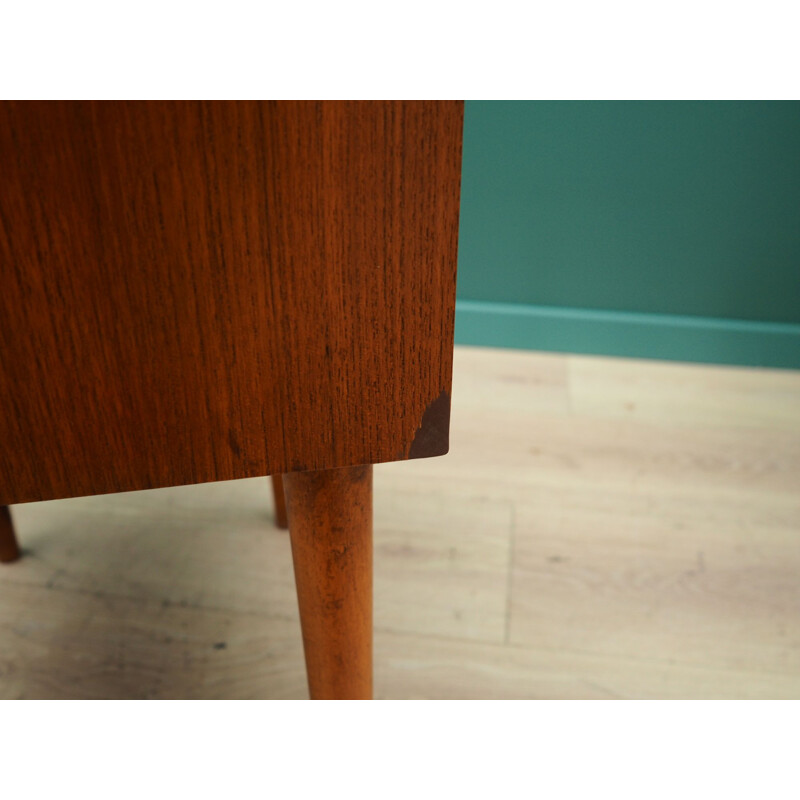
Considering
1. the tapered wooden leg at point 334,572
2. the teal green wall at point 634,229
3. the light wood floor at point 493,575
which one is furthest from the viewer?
the teal green wall at point 634,229

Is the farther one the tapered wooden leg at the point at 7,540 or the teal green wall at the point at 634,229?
the teal green wall at the point at 634,229

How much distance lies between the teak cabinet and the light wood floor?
0.41 metres

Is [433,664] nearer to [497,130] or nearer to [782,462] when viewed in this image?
[782,462]

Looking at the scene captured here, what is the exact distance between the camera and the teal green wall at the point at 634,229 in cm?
105

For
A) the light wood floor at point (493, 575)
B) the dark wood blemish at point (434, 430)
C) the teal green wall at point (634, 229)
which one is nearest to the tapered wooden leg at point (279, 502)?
the light wood floor at point (493, 575)

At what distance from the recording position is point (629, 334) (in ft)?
3.87

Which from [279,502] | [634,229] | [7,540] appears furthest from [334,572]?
[634,229]

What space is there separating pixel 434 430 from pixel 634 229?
89cm

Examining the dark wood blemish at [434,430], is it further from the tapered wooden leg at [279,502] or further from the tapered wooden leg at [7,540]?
the tapered wooden leg at [7,540]

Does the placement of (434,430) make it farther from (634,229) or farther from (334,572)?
(634,229)

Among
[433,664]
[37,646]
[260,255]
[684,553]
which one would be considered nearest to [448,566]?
[433,664]

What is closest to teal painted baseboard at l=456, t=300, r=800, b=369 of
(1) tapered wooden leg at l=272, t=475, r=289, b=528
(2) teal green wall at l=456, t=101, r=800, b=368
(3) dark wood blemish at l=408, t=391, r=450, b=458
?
(2) teal green wall at l=456, t=101, r=800, b=368

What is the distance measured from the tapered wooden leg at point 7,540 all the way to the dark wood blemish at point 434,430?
584 mm

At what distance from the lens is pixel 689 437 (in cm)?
Result: 100
